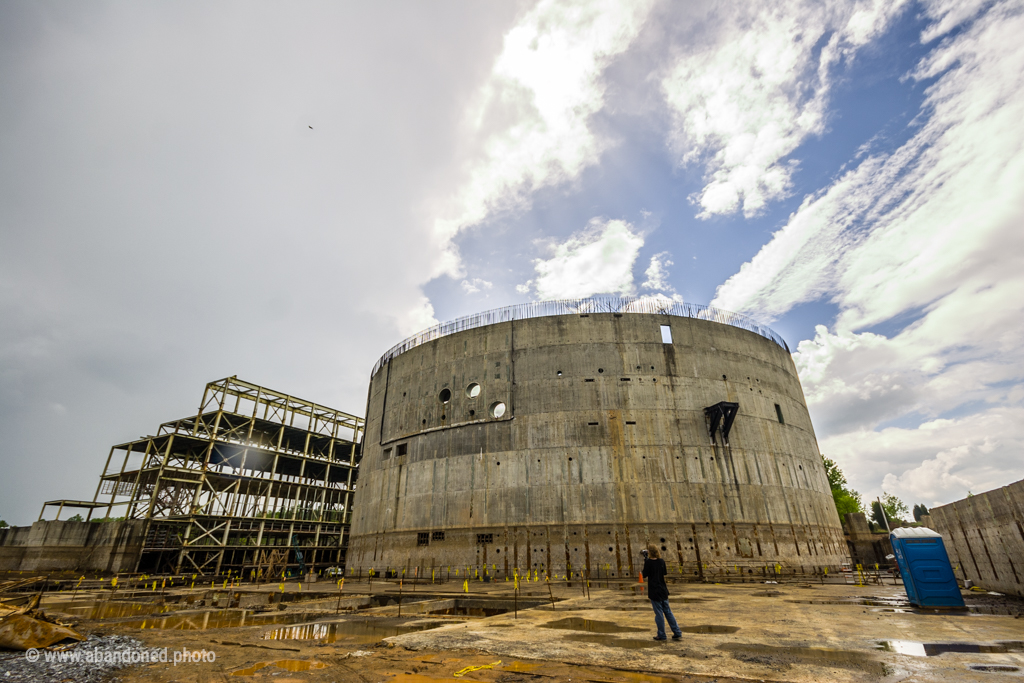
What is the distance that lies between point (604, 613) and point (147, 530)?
29.1m

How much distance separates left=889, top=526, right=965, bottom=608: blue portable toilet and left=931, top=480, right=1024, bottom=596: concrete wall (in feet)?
4.83

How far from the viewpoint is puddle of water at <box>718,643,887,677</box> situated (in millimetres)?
5559

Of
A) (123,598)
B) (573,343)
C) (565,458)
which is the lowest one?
(123,598)

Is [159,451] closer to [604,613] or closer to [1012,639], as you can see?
[604,613]

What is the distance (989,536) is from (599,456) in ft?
46.6

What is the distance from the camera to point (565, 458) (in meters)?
23.4

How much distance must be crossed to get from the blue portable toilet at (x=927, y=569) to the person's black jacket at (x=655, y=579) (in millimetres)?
6896

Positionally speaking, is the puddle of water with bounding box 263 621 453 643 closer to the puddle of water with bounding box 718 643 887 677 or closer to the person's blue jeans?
the person's blue jeans

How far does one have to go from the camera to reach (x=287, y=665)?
6520 mm

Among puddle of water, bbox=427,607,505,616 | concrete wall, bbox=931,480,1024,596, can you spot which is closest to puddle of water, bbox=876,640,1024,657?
concrete wall, bbox=931,480,1024,596

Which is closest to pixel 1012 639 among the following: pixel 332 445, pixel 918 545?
pixel 918 545

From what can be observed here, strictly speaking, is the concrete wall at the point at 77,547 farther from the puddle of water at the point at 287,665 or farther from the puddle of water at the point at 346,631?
the puddle of water at the point at 287,665

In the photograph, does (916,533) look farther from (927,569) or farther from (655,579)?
(655,579)

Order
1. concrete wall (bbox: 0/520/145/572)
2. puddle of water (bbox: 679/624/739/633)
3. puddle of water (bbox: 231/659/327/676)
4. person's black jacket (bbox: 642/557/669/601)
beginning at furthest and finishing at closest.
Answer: concrete wall (bbox: 0/520/145/572)
puddle of water (bbox: 679/624/739/633)
person's black jacket (bbox: 642/557/669/601)
puddle of water (bbox: 231/659/327/676)
